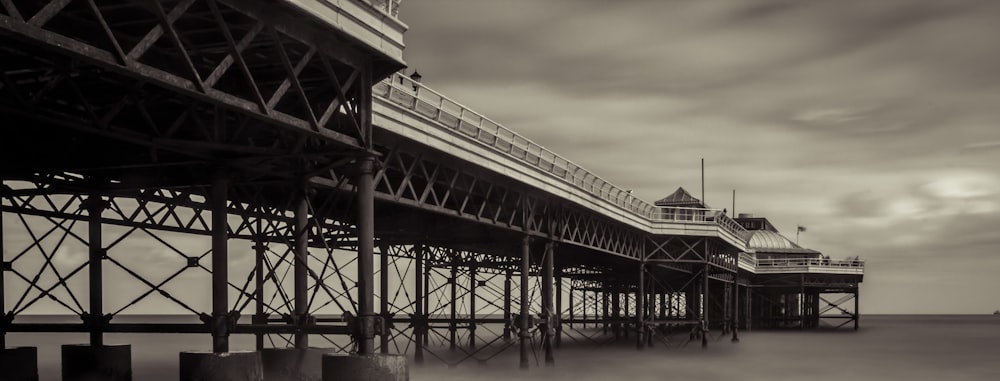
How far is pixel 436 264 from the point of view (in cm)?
5691

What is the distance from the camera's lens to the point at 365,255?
19672 mm

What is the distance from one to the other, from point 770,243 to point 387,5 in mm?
105646

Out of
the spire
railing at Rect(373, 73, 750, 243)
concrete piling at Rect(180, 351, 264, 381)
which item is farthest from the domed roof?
concrete piling at Rect(180, 351, 264, 381)

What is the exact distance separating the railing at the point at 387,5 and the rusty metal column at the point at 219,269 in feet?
16.2

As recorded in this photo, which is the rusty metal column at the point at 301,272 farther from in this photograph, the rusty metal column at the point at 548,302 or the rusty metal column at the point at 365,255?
the rusty metal column at the point at 548,302

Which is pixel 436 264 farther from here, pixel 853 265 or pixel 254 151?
pixel 853 265

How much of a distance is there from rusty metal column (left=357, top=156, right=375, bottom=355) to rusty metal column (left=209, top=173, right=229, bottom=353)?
8.95ft

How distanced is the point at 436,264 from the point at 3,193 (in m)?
34.3

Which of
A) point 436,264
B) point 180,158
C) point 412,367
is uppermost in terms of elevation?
point 180,158

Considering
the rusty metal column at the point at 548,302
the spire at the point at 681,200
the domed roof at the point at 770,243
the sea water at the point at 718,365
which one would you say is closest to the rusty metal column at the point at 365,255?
the sea water at the point at 718,365

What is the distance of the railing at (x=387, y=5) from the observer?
58.0ft

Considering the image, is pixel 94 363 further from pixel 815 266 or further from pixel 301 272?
pixel 815 266

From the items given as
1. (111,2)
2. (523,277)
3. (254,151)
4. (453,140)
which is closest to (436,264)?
(523,277)

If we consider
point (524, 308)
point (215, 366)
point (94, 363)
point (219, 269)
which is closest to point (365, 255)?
point (219, 269)
